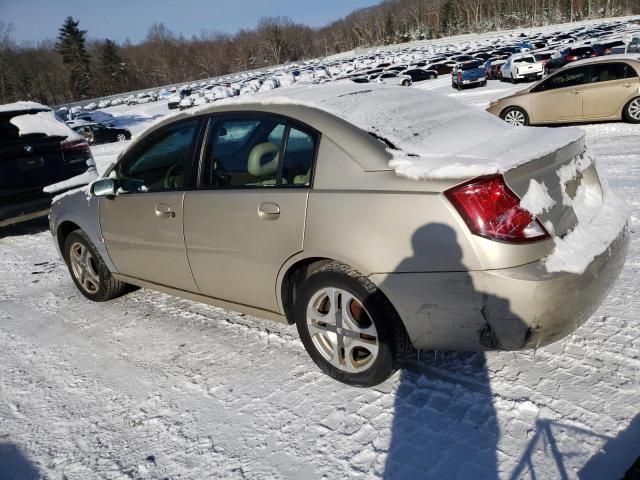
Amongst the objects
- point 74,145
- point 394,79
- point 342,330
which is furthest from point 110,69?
point 342,330

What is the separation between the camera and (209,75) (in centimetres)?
11256

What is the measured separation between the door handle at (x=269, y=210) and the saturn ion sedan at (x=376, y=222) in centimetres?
1

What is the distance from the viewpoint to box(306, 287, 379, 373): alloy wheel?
2.74 metres

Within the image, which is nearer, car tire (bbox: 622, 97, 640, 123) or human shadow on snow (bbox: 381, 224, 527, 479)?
human shadow on snow (bbox: 381, 224, 527, 479)

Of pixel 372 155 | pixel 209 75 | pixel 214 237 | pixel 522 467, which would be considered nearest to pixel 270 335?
pixel 214 237

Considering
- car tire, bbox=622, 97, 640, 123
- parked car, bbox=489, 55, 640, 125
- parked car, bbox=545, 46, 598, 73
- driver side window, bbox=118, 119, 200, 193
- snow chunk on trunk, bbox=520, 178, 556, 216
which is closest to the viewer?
snow chunk on trunk, bbox=520, 178, 556, 216

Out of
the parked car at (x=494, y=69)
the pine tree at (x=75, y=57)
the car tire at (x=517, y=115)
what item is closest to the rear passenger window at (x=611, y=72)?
the car tire at (x=517, y=115)

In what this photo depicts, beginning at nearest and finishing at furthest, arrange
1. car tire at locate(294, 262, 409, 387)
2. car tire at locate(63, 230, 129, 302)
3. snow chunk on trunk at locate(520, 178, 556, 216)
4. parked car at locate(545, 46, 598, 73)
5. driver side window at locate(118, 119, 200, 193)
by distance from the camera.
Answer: snow chunk on trunk at locate(520, 178, 556, 216) → car tire at locate(294, 262, 409, 387) → driver side window at locate(118, 119, 200, 193) → car tire at locate(63, 230, 129, 302) → parked car at locate(545, 46, 598, 73)

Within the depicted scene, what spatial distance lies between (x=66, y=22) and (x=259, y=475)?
105 metres

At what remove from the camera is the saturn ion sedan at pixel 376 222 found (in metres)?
2.34

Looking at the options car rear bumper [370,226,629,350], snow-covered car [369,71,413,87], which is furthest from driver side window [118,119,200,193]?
snow-covered car [369,71,413,87]

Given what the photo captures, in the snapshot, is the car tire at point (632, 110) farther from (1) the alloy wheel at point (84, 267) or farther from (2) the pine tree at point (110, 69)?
(2) the pine tree at point (110, 69)

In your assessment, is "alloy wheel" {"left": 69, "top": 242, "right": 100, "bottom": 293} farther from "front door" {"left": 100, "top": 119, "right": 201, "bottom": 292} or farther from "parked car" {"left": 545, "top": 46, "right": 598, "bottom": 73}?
"parked car" {"left": 545, "top": 46, "right": 598, "bottom": 73}

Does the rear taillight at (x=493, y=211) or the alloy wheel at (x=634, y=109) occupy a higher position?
the rear taillight at (x=493, y=211)
